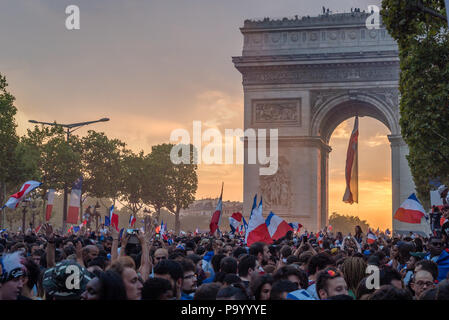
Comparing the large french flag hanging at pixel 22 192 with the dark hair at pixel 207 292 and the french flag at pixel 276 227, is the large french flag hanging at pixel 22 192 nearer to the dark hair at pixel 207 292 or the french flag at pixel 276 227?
the french flag at pixel 276 227

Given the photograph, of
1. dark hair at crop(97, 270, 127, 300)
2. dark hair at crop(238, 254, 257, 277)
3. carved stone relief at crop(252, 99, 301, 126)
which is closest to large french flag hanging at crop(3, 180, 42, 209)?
dark hair at crop(238, 254, 257, 277)

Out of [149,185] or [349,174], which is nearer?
[349,174]

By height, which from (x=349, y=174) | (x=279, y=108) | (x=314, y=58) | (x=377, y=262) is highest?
(x=314, y=58)

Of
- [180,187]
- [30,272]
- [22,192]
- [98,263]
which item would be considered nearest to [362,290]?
[30,272]

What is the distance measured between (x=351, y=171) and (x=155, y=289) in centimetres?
2581

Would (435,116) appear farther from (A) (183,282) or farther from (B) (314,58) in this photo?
(B) (314,58)

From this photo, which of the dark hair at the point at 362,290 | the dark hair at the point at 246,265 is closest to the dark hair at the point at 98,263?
the dark hair at the point at 246,265

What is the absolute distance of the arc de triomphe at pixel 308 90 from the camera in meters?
44.6

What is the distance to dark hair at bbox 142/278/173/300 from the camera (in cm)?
552

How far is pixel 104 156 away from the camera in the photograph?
2581 inches

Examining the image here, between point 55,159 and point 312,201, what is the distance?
2513 cm
